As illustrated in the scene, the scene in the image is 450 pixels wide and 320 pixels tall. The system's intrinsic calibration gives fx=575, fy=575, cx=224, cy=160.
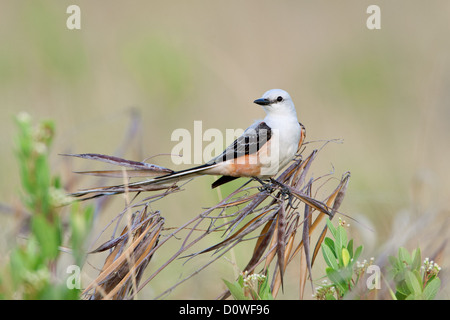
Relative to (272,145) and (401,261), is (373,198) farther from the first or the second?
(401,261)

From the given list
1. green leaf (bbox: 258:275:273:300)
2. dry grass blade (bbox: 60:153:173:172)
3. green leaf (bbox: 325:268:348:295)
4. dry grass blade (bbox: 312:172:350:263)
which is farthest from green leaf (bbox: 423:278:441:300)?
dry grass blade (bbox: 60:153:173:172)

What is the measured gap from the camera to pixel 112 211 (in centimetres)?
539

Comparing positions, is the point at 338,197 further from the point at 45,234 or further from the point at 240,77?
the point at 240,77

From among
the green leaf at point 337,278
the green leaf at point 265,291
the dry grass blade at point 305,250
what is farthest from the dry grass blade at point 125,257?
the green leaf at point 337,278

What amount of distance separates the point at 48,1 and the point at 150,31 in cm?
126

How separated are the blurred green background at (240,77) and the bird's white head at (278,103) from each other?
172 cm

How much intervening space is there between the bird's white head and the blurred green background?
172 cm

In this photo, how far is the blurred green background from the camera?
579 cm

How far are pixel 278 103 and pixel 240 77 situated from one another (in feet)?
7.88

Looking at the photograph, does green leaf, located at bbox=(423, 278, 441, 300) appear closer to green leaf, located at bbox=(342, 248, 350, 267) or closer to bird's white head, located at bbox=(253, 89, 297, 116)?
green leaf, located at bbox=(342, 248, 350, 267)

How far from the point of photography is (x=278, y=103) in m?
3.34

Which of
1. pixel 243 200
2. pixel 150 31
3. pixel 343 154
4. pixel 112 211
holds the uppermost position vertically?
pixel 150 31

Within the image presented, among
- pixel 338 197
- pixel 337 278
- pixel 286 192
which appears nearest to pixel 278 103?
pixel 286 192
